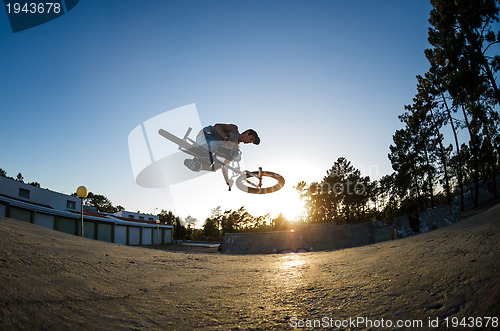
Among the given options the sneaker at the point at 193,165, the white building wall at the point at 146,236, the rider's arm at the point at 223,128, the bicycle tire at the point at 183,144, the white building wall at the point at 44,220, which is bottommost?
the white building wall at the point at 146,236

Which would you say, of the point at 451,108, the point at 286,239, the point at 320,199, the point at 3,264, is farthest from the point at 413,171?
the point at 3,264

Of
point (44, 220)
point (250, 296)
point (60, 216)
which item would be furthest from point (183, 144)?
point (60, 216)

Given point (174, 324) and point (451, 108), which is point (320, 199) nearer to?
point (451, 108)

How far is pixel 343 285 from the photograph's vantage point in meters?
2.59

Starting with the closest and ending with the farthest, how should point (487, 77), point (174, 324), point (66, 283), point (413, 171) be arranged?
point (174, 324), point (66, 283), point (487, 77), point (413, 171)

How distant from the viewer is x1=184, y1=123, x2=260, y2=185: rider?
6140mm

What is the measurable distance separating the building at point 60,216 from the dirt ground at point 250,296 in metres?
23.5

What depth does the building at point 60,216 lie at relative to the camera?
2048 cm

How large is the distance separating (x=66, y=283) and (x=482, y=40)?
90.1 feet

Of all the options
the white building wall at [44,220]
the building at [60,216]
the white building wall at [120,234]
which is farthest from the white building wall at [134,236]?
the white building wall at [44,220]

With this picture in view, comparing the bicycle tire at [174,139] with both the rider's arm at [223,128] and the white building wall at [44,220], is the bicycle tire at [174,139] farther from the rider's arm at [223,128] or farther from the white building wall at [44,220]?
the white building wall at [44,220]

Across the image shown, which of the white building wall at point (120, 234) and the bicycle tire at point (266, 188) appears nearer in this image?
the bicycle tire at point (266, 188)

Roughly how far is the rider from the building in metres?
21.5

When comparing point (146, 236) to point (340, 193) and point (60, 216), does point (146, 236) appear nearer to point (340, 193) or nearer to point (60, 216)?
point (60, 216)
